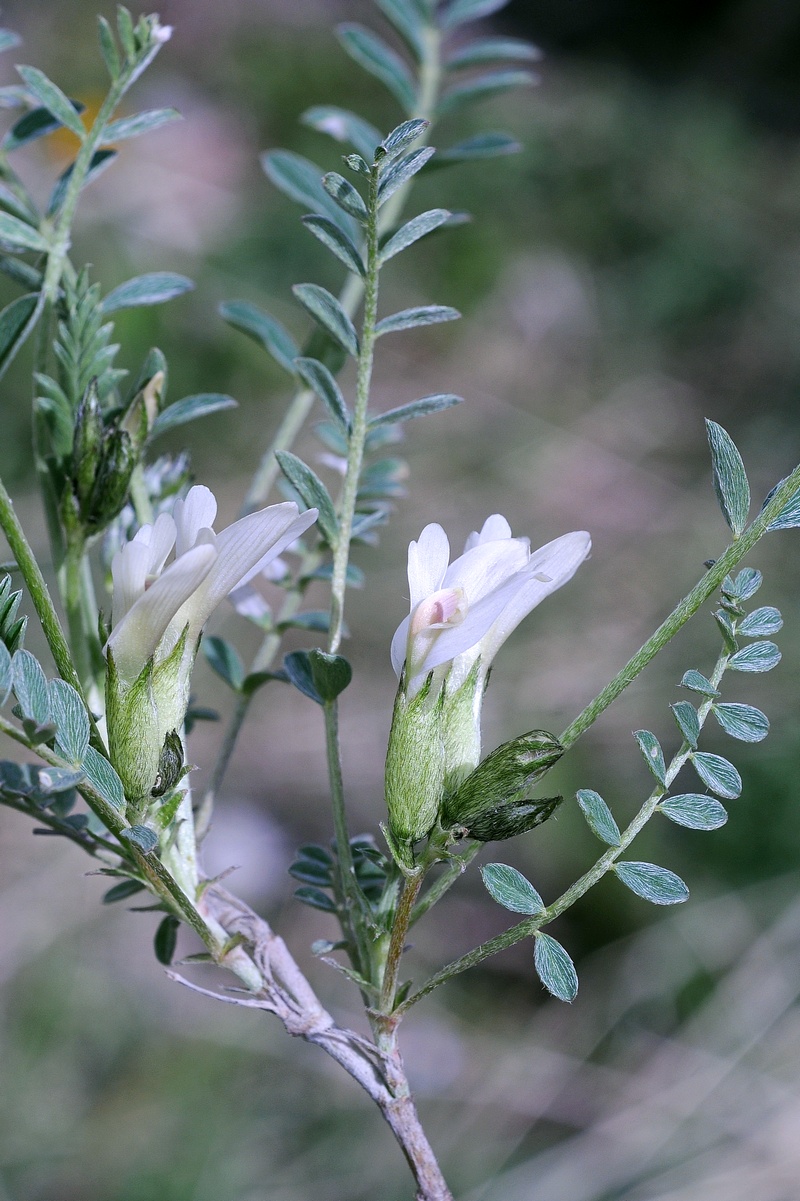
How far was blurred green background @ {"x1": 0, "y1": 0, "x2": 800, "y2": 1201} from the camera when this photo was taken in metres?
1.96

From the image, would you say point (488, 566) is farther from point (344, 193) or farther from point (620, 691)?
point (344, 193)

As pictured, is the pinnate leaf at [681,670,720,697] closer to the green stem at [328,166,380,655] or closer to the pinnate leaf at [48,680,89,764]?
the green stem at [328,166,380,655]

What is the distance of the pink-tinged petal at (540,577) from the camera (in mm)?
565

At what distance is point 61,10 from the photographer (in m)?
4.73

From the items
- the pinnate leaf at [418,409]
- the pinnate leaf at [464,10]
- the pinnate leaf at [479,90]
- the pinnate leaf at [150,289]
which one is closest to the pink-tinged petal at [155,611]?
the pinnate leaf at [418,409]

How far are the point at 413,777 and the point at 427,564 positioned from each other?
0.12m

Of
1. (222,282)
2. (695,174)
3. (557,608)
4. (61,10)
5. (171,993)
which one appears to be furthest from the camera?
(61,10)

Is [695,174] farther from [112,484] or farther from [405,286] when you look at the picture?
[112,484]

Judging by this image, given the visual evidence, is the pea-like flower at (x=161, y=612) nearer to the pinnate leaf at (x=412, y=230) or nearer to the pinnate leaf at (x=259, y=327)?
the pinnate leaf at (x=412, y=230)

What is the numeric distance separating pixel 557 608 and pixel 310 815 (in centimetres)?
95

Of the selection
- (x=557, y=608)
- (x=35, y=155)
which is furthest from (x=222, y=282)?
(x=557, y=608)

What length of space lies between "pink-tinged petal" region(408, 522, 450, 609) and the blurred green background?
1.53 meters

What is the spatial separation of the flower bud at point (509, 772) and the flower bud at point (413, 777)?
2 centimetres

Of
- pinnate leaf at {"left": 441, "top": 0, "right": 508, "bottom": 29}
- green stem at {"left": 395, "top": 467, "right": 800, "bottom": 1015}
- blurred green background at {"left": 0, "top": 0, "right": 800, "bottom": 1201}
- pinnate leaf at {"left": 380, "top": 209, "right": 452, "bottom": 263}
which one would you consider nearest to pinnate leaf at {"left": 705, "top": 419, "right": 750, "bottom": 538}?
green stem at {"left": 395, "top": 467, "right": 800, "bottom": 1015}
